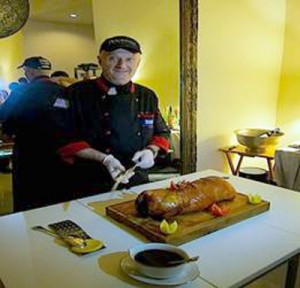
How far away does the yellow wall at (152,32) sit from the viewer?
225 cm

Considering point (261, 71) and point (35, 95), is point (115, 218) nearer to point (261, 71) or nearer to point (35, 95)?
point (35, 95)

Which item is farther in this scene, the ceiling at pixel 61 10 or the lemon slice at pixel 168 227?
the ceiling at pixel 61 10

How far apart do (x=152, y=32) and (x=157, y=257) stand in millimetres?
1992

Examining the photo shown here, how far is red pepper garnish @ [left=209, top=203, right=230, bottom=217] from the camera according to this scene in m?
1.15

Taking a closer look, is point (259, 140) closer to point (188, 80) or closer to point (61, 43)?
Result: point (188, 80)

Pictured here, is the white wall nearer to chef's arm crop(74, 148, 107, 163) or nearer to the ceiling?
the ceiling

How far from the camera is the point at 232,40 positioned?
10.1ft

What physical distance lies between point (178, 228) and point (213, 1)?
2.37m

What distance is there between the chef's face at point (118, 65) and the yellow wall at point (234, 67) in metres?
1.30

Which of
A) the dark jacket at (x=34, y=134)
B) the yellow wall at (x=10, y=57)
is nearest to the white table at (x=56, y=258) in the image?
the dark jacket at (x=34, y=134)

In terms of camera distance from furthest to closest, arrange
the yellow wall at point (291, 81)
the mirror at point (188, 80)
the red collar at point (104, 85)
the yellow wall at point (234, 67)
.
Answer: the yellow wall at point (291, 81) → the yellow wall at point (234, 67) → the mirror at point (188, 80) → the red collar at point (104, 85)

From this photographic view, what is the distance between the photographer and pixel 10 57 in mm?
1918

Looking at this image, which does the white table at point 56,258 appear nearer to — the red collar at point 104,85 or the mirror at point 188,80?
the red collar at point 104,85

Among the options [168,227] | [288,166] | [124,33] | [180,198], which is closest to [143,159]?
[180,198]
